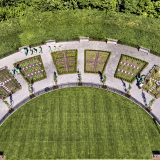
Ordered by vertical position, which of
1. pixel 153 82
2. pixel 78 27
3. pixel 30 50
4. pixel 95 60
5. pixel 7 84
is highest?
pixel 78 27

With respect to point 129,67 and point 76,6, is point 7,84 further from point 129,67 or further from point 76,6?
point 76,6

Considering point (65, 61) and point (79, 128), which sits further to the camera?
point (65, 61)

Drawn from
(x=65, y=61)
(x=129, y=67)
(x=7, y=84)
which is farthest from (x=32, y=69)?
(x=129, y=67)

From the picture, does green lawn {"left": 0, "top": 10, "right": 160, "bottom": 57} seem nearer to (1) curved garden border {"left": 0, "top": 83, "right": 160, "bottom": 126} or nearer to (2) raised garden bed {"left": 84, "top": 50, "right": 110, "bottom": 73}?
(2) raised garden bed {"left": 84, "top": 50, "right": 110, "bottom": 73}

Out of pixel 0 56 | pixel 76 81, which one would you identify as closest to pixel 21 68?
pixel 0 56

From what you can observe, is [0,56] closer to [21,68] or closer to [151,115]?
[21,68]

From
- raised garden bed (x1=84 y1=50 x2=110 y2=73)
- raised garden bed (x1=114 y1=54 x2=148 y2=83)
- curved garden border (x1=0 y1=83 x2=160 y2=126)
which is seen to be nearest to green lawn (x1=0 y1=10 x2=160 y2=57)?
raised garden bed (x1=84 y1=50 x2=110 y2=73)
